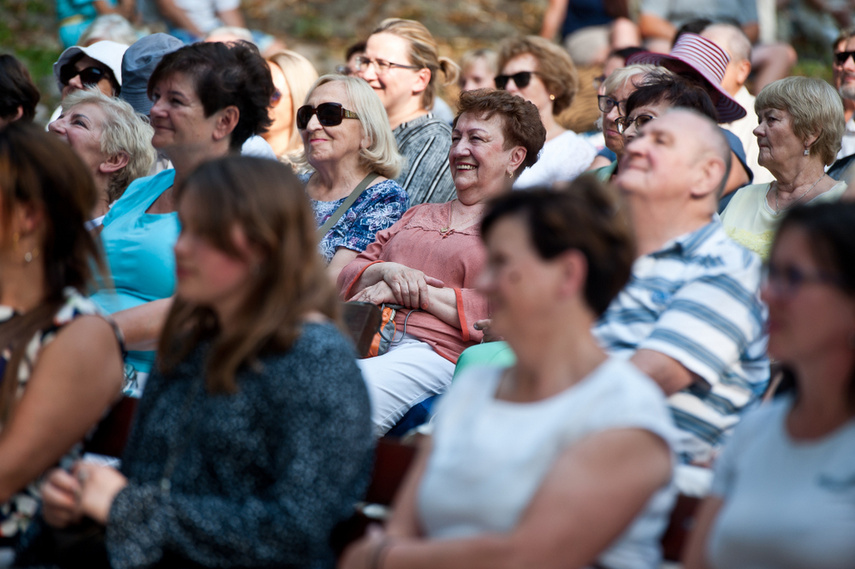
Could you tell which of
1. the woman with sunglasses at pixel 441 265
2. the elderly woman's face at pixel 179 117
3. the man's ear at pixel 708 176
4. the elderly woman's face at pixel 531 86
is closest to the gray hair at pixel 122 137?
the elderly woman's face at pixel 179 117

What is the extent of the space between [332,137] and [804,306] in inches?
134

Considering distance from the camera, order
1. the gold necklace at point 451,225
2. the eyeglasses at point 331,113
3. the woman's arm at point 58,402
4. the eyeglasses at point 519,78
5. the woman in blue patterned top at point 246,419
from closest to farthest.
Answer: the woman in blue patterned top at point 246,419 → the woman's arm at point 58,402 → the gold necklace at point 451,225 → the eyeglasses at point 331,113 → the eyeglasses at point 519,78

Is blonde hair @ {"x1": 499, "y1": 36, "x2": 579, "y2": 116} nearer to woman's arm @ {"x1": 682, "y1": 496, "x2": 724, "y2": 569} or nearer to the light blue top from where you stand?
the light blue top

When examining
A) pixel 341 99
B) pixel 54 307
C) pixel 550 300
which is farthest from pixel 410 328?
pixel 550 300

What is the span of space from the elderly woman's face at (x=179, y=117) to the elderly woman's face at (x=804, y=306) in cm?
294

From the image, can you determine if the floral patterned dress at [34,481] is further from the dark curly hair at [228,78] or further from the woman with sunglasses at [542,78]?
the woman with sunglasses at [542,78]

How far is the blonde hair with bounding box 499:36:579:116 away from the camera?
606cm

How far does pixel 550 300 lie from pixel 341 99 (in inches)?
130

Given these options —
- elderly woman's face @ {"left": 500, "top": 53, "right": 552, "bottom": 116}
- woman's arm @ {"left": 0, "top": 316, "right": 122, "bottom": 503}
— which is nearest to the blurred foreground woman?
woman's arm @ {"left": 0, "top": 316, "right": 122, "bottom": 503}

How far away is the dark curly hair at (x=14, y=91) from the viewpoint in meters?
4.80

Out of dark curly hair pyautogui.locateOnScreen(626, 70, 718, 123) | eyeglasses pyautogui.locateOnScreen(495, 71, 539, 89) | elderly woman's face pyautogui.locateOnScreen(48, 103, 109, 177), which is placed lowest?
elderly woman's face pyautogui.locateOnScreen(48, 103, 109, 177)

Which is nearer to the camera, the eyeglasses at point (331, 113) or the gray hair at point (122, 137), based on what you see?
the gray hair at point (122, 137)

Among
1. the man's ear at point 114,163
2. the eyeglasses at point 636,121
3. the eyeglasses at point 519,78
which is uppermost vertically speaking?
the eyeglasses at point 519,78

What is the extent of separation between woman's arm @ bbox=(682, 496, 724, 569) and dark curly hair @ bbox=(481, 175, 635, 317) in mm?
468
